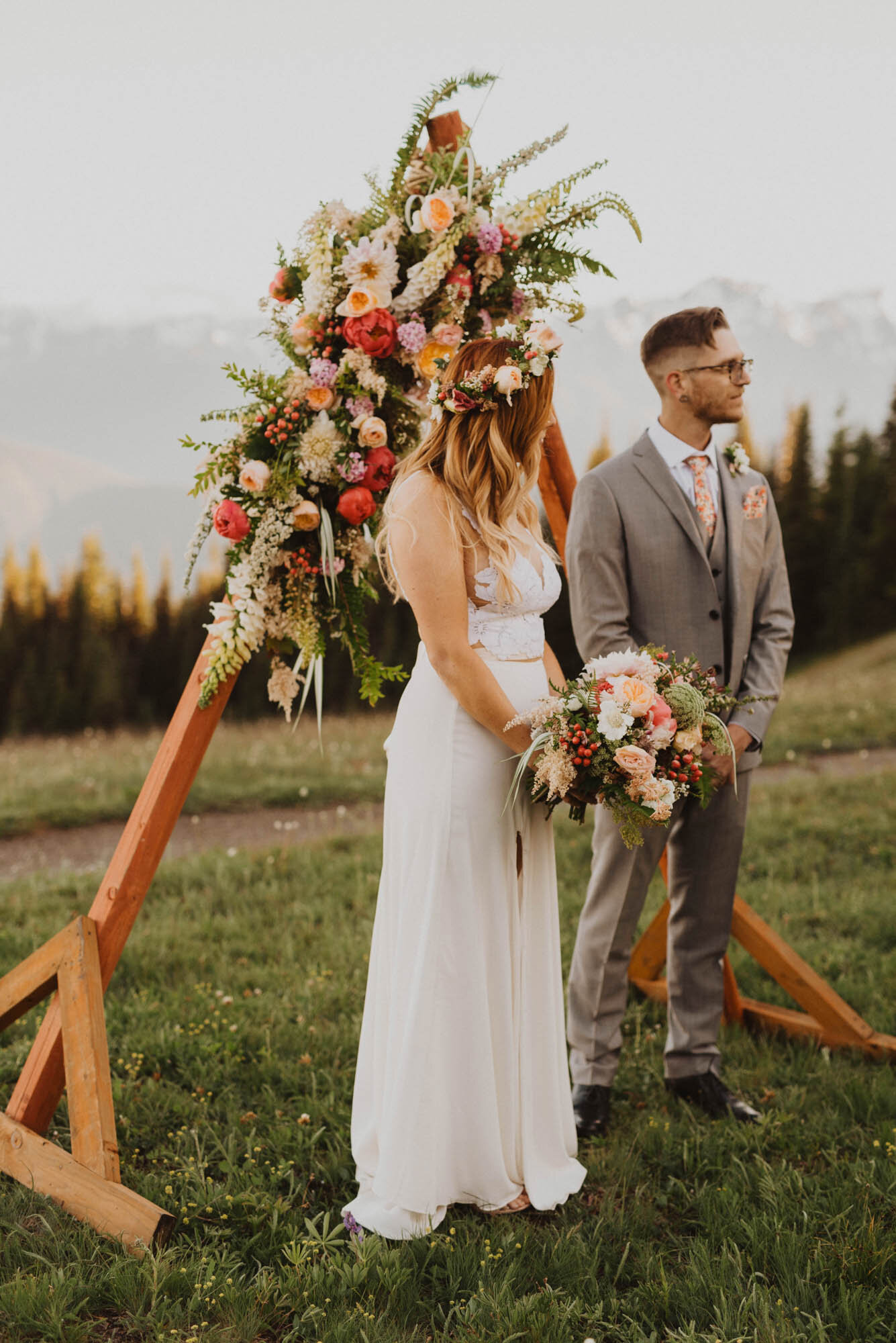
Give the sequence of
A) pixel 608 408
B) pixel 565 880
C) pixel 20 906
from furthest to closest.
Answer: pixel 608 408 → pixel 565 880 → pixel 20 906

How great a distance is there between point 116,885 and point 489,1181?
1515mm

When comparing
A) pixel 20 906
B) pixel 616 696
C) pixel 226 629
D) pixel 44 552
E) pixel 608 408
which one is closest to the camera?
pixel 616 696

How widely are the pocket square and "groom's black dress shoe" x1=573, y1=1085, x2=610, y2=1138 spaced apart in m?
2.23

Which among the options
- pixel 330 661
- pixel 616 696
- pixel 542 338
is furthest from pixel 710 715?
pixel 330 661

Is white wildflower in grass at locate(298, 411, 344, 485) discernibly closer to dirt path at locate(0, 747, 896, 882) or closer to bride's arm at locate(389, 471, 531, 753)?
bride's arm at locate(389, 471, 531, 753)

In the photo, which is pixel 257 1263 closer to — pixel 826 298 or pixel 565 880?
pixel 565 880

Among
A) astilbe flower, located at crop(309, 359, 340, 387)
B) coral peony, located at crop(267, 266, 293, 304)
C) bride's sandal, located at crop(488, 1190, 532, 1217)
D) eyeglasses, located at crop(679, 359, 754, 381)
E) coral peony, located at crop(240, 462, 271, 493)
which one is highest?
coral peony, located at crop(267, 266, 293, 304)

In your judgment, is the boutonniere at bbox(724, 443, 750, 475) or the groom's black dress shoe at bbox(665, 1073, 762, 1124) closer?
the groom's black dress shoe at bbox(665, 1073, 762, 1124)

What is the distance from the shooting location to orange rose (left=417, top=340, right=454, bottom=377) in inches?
134

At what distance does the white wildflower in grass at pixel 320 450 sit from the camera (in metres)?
3.30

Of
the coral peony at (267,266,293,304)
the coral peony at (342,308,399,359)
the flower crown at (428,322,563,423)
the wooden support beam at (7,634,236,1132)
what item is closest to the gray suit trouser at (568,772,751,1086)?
the wooden support beam at (7,634,236,1132)

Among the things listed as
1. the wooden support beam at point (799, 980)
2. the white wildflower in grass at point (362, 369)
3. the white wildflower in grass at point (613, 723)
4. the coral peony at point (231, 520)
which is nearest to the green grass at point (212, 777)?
the wooden support beam at point (799, 980)

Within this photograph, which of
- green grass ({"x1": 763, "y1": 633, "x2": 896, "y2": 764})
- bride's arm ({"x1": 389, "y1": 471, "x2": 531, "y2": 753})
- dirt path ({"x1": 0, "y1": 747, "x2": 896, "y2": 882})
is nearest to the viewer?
bride's arm ({"x1": 389, "y1": 471, "x2": 531, "y2": 753})

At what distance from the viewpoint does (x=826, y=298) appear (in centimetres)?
4428
